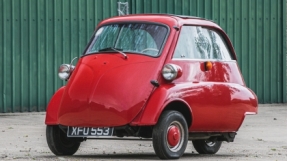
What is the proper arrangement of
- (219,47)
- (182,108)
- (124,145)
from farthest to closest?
(124,145) < (219,47) < (182,108)

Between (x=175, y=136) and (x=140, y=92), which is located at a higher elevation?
Answer: (x=140, y=92)

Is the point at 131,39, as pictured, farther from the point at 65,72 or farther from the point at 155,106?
the point at 155,106

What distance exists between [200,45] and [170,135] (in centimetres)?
156

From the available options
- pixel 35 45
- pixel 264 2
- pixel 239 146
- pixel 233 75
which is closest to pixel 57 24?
pixel 35 45

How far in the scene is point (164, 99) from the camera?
10.5 meters

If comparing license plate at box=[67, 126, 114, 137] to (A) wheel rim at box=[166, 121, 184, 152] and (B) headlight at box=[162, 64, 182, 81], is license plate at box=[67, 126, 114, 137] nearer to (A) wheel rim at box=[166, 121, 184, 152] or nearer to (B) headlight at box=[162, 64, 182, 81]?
(A) wheel rim at box=[166, 121, 184, 152]

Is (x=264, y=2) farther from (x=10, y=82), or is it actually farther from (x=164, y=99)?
(x=164, y=99)

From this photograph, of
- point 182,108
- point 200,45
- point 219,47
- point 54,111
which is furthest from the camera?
point 219,47

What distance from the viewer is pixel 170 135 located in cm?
1059

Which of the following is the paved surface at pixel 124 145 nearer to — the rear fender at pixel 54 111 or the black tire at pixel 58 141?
the black tire at pixel 58 141

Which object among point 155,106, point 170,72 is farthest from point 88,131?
point 170,72

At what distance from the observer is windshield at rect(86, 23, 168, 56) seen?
11.1 metres

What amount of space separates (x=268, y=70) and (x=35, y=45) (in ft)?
21.4

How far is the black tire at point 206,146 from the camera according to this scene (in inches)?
492
